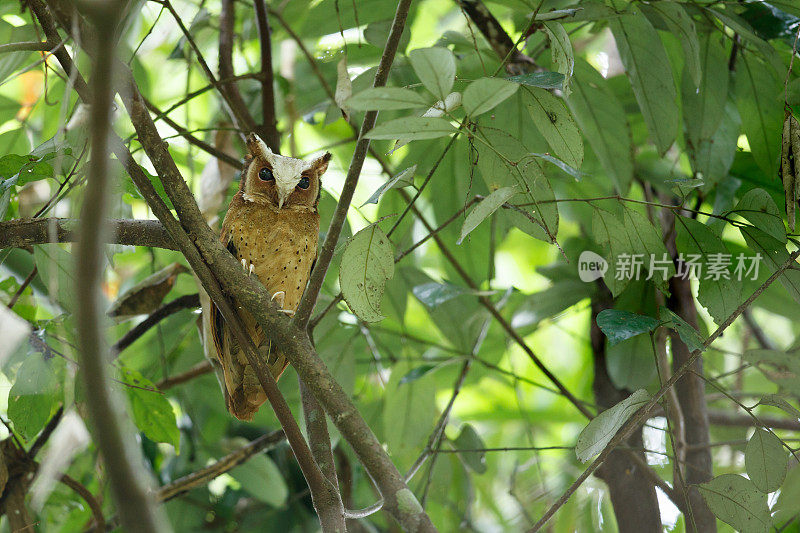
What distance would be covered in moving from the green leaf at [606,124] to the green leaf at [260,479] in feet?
3.34

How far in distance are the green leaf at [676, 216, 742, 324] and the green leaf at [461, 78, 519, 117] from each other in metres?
0.47

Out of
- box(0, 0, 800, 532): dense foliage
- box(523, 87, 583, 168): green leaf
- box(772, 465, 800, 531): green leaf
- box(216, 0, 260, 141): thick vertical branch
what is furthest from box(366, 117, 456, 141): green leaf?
box(216, 0, 260, 141): thick vertical branch

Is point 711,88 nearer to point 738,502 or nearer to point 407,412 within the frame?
point 738,502

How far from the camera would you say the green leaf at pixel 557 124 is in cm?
84

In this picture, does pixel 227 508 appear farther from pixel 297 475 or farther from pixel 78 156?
pixel 78 156

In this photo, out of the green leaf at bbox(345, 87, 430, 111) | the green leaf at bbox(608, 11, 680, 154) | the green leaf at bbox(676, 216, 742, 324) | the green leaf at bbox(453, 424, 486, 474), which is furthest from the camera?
the green leaf at bbox(453, 424, 486, 474)

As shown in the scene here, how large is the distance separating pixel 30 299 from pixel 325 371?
0.68 meters

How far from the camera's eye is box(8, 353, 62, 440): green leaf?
3.25 ft

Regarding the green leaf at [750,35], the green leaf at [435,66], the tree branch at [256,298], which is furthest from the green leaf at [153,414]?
the green leaf at [750,35]

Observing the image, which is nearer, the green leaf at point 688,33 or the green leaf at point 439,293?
the green leaf at point 688,33

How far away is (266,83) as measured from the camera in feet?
4.47

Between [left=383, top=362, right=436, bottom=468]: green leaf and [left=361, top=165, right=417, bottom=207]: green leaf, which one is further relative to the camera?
[left=383, top=362, right=436, bottom=468]: green leaf

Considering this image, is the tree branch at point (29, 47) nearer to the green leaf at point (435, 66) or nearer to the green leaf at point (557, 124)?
the green leaf at point (435, 66)

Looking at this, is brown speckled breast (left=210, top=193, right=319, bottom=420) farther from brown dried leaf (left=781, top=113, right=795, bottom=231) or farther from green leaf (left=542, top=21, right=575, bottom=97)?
brown dried leaf (left=781, top=113, right=795, bottom=231)
